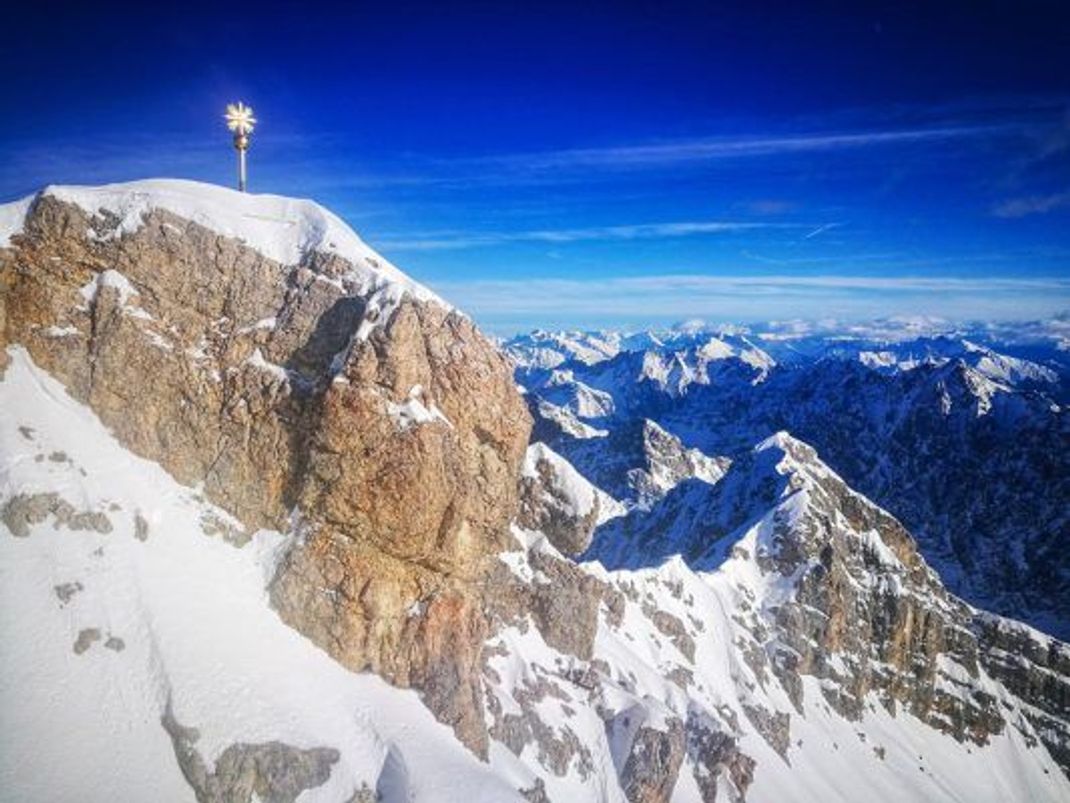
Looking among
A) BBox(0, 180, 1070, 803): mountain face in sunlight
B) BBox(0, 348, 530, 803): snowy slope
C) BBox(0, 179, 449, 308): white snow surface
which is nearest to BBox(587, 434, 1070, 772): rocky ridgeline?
BBox(0, 180, 1070, 803): mountain face in sunlight

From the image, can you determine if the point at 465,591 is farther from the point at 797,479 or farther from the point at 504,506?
the point at 797,479

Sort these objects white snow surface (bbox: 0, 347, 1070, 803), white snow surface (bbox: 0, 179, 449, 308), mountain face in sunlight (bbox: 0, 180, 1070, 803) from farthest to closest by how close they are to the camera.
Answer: white snow surface (bbox: 0, 179, 449, 308)
mountain face in sunlight (bbox: 0, 180, 1070, 803)
white snow surface (bbox: 0, 347, 1070, 803)

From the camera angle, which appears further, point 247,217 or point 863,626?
point 863,626

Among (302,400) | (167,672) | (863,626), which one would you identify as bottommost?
(863,626)

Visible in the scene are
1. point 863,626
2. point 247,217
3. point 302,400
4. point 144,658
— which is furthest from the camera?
point 863,626

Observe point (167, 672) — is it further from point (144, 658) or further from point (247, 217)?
point (247, 217)

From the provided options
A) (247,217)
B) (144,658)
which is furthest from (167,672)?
→ (247,217)

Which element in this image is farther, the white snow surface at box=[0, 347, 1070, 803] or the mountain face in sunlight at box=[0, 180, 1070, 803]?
the mountain face in sunlight at box=[0, 180, 1070, 803]

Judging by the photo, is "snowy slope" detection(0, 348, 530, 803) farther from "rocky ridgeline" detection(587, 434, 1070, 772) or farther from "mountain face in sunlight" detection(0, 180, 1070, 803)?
"rocky ridgeline" detection(587, 434, 1070, 772)
